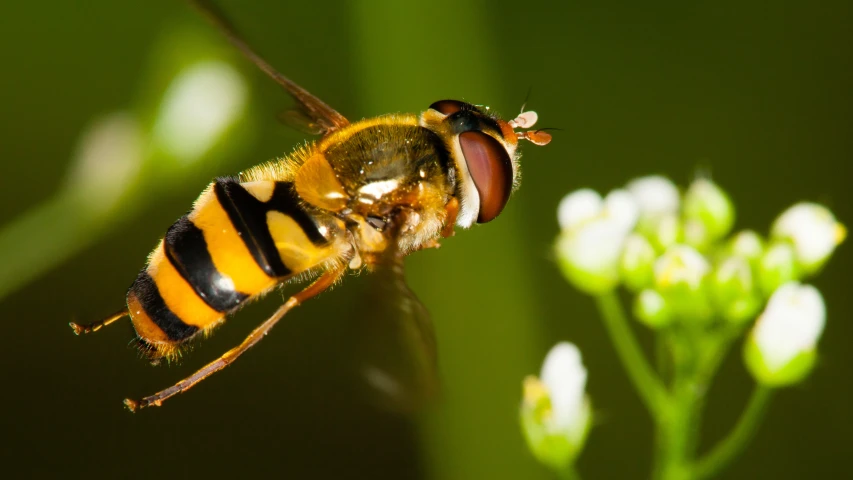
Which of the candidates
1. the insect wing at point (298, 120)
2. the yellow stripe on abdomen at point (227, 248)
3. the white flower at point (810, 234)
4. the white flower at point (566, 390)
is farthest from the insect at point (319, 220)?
the white flower at point (810, 234)

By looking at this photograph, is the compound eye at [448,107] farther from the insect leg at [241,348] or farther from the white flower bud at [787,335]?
the white flower bud at [787,335]

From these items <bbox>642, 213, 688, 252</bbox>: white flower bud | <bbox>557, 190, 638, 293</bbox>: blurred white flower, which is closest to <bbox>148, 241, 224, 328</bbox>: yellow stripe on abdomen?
<bbox>557, 190, 638, 293</bbox>: blurred white flower

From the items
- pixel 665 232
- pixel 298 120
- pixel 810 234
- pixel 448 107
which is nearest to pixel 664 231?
pixel 665 232

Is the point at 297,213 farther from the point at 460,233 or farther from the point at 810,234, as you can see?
the point at 460,233

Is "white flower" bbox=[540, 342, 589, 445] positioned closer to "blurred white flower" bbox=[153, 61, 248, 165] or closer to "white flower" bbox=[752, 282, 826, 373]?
"white flower" bbox=[752, 282, 826, 373]

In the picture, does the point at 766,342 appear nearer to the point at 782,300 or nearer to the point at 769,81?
the point at 782,300

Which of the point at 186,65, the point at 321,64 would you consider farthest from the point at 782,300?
the point at 321,64
